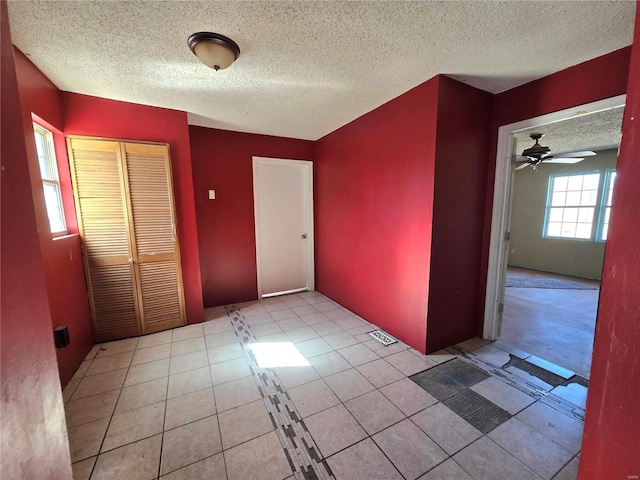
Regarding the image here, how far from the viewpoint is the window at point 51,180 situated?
217 cm

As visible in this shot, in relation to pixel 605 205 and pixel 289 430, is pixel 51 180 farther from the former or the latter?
pixel 605 205

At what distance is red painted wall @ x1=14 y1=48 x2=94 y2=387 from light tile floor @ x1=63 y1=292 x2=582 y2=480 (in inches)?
9.0

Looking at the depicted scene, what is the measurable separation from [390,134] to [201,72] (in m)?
1.74

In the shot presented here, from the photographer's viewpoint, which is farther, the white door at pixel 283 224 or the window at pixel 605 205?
the window at pixel 605 205

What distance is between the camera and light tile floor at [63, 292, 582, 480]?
135 centimetres

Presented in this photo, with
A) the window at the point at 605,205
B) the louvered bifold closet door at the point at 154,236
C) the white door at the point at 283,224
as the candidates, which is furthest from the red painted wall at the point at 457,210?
the window at the point at 605,205

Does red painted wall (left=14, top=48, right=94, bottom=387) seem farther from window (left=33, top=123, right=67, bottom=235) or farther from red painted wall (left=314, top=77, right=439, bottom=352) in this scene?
red painted wall (left=314, top=77, right=439, bottom=352)

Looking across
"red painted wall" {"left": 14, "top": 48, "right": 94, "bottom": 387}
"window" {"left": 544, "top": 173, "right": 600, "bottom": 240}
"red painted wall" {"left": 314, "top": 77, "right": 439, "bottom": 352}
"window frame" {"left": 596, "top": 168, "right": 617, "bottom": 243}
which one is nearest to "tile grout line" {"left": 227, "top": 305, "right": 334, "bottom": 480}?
"red painted wall" {"left": 314, "top": 77, "right": 439, "bottom": 352}

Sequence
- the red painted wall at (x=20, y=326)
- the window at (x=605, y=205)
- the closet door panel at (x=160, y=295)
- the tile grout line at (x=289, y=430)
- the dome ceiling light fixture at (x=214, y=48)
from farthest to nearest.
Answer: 1. the window at (x=605, y=205)
2. the closet door panel at (x=160, y=295)
3. the dome ceiling light fixture at (x=214, y=48)
4. the tile grout line at (x=289, y=430)
5. the red painted wall at (x=20, y=326)

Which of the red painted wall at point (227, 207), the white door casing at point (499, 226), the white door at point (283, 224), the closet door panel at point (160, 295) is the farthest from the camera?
the white door at point (283, 224)

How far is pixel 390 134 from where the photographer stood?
2.56 m

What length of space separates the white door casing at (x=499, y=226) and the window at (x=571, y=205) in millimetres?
4188

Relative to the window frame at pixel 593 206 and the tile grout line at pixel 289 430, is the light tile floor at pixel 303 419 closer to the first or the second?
the tile grout line at pixel 289 430

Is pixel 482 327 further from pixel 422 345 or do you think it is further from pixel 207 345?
pixel 207 345
